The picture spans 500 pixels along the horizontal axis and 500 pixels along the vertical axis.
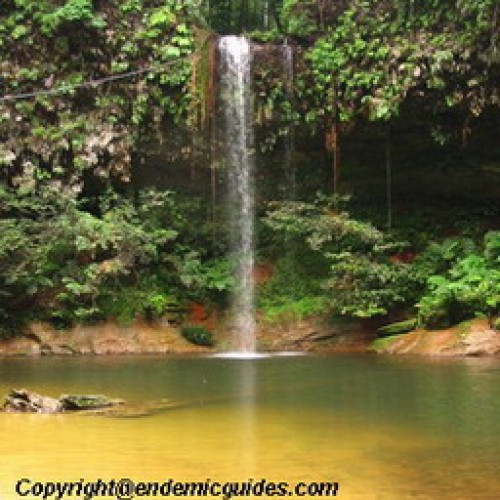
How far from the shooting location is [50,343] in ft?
57.6

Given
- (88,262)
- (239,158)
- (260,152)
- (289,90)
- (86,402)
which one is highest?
(289,90)

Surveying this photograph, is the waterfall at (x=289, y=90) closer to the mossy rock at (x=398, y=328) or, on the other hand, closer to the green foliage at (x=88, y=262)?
the green foliage at (x=88, y=262)

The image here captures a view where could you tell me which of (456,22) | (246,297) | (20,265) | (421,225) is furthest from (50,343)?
(456,22)

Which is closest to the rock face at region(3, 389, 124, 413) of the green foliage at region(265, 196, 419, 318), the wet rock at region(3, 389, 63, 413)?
the wet rock at region(3, 389, 63, 413)

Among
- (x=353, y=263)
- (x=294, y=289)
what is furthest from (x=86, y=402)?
(x=294, y=289)

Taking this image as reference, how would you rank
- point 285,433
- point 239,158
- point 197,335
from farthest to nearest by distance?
1. point 239,158
2. point 197,335
3. point 285,433

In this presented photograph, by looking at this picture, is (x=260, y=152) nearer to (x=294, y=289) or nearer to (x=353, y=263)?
(x=294, y=289)

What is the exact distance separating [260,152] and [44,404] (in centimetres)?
1320

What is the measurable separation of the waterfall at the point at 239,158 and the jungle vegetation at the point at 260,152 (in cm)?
34

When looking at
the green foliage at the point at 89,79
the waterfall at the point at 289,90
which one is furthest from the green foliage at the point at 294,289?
the green foliage at the point at 89,79

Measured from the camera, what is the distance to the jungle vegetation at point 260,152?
17891 millimetres

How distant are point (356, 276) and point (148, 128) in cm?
636

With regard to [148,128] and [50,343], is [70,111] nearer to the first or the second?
[148,128]

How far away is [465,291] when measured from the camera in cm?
1571
